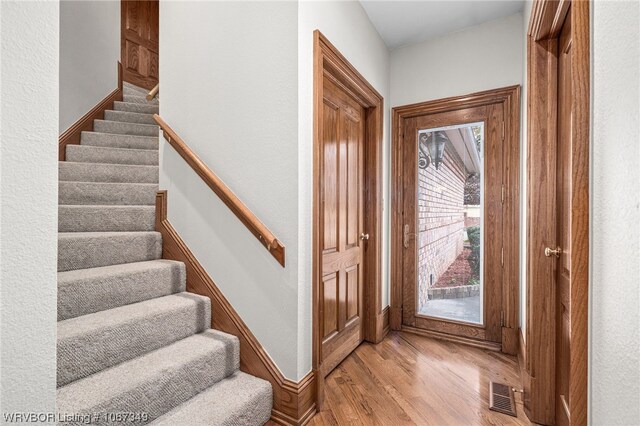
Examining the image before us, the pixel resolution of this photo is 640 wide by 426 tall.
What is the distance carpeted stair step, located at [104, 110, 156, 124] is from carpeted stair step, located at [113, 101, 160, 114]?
15 centimetres

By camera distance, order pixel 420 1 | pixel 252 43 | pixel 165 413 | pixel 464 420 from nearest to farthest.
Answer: pixel 165 413, pixel 464 420, pixel 252 43, pixel 420 1

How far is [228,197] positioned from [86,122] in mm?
2862

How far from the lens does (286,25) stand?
1708 millimetres

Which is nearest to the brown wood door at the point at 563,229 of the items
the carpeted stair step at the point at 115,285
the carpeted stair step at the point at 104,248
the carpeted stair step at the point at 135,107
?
the carpeted stair step at the point at 115,285

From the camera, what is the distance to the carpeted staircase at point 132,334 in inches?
52.3

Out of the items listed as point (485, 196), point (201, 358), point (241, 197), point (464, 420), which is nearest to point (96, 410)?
point (201, 358)

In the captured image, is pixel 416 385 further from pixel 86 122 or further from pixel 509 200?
pixel 86 122

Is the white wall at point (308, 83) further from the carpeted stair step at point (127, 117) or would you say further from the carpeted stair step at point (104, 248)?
the carpeted stair step at point (127, 117)

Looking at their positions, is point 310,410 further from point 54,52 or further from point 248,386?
point 54,52

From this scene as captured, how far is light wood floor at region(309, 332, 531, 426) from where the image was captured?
1.74 metres

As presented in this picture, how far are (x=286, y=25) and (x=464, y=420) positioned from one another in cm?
230

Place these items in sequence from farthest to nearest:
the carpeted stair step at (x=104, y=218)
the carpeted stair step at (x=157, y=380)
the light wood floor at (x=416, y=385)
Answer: the carpeted stair step at (x=104, y=218), the light wood floor at (x=416, y=385), the carpeted stair step at (x=157, y=380)

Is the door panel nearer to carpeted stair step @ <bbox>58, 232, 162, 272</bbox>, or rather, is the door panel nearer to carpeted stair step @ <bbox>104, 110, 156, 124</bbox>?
carpeted stair step @ <bbox>58, 232, 162, 272</bbox>

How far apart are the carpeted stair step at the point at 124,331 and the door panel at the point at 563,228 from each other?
1.88 m
